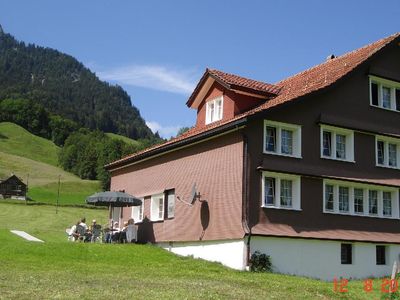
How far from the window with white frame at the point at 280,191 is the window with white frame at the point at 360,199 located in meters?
1.63

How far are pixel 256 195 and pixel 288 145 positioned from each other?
9.94ft

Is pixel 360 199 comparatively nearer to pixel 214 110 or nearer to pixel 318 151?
pixel 318 151

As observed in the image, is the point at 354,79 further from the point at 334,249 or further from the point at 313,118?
the point at 334,249

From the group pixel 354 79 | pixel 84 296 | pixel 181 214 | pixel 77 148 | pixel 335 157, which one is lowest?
pixel 84 296

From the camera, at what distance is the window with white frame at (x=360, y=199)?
2657 centimetres

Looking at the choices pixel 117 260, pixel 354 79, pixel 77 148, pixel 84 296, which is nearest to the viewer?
pixel 84 296

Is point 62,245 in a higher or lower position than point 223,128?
lower

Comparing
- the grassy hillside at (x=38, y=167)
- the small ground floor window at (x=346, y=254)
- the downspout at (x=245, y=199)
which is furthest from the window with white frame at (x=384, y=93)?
the grassy hillside at (x=38, y=167)

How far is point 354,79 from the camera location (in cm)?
2825

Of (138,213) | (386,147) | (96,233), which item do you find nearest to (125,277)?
(96,233)

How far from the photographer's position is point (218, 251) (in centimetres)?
2498

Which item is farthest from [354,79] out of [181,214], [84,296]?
[84,296]

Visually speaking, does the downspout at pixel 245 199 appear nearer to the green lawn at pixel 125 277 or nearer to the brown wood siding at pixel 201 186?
the brown wood siding at pixel 201 186

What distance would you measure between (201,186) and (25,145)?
140 m
